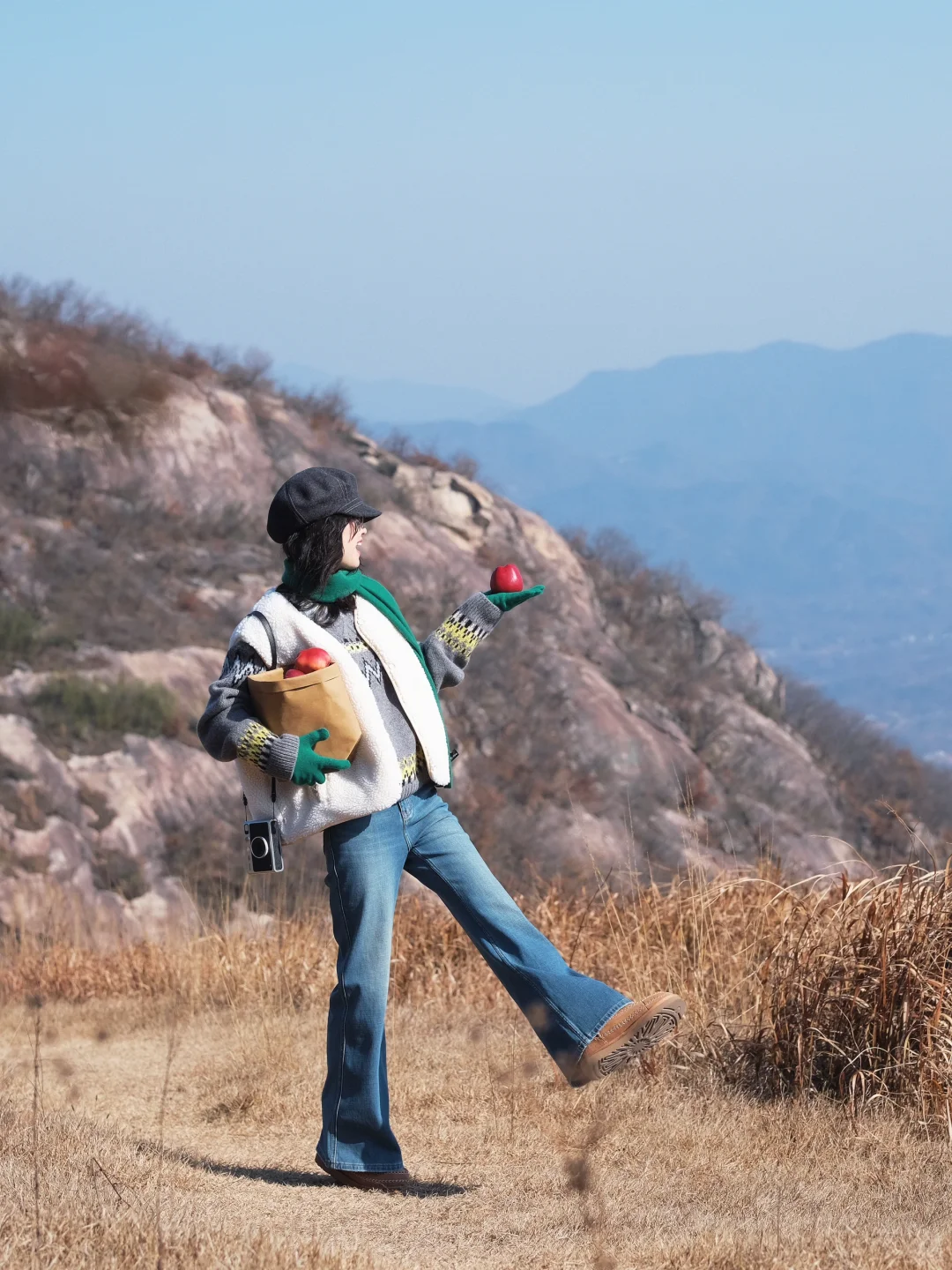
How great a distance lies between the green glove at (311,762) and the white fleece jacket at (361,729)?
0.09 m

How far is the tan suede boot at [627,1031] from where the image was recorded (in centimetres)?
372

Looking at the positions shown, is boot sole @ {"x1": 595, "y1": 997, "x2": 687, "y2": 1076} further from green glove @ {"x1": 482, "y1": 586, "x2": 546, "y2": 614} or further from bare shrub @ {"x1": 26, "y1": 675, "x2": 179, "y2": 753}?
bare shrub @ {"x1": 26, "y1": 675, "x2": 179, "y2": 753}

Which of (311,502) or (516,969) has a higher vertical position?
(311,502)

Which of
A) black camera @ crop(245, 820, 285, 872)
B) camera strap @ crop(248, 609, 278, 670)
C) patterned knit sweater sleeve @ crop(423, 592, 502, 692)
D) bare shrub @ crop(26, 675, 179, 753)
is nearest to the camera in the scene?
black camera @ crop(245, 820, 285, 872)

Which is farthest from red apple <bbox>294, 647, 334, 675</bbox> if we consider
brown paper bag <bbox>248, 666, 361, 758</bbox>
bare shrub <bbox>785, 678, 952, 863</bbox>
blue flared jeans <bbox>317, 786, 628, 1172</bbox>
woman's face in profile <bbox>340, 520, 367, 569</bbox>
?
bare shrub <bbox>785, 678, 952, 863</bbox>

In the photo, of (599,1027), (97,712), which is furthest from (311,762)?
(97,712)

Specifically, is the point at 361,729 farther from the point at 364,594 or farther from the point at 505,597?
the point at 505,597

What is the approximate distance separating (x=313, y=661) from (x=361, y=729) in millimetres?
225

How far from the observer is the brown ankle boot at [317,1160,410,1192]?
3.98 metres

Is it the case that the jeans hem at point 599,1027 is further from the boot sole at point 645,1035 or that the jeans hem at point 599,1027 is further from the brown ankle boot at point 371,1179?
the brown ankle boot at point 371,1179

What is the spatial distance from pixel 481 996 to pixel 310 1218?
282 centimetres

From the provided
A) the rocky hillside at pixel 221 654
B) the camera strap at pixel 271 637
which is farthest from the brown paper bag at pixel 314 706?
the rocky hillside at pixel 221 654

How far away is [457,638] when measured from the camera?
4.27 meters

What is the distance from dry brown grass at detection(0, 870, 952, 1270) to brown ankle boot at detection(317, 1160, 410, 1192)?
6 cm
